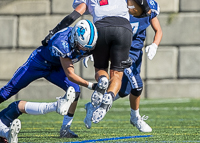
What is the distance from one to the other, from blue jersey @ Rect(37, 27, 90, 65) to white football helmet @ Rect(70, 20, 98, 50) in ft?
0.21

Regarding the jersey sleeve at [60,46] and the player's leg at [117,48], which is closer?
the jersey sleeve at [60,46]

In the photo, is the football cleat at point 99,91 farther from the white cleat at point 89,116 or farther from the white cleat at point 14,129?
the white cleat at point 14,129

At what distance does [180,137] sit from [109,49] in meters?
1.05

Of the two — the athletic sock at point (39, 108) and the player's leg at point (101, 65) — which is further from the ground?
the player's leg at point (101, 65)

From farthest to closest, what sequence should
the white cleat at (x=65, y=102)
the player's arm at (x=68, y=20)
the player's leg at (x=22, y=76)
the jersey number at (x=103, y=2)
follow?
1. the jersey number at (x=103, y=2)
2. the player's arm at (x=68, y=20)
3. the player's leg at (x=22, y=76)
4. the white cleat at (x=65, y=102)

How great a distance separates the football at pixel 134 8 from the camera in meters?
4.62

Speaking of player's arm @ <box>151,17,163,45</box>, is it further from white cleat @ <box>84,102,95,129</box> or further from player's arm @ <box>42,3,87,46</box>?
white cleat @ <box>84,102,95,129</box>

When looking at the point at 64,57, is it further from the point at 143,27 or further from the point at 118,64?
the point at 143,27

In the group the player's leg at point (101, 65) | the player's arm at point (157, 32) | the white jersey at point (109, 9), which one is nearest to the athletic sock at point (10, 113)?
the player's leg at point (101, 65)

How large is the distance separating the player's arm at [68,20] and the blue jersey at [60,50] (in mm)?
76

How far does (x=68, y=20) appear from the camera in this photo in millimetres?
4465

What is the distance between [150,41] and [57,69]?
4914 millimetres

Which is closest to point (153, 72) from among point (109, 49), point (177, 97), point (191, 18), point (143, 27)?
point (177, 97)

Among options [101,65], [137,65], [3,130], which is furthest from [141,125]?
[3,130]
